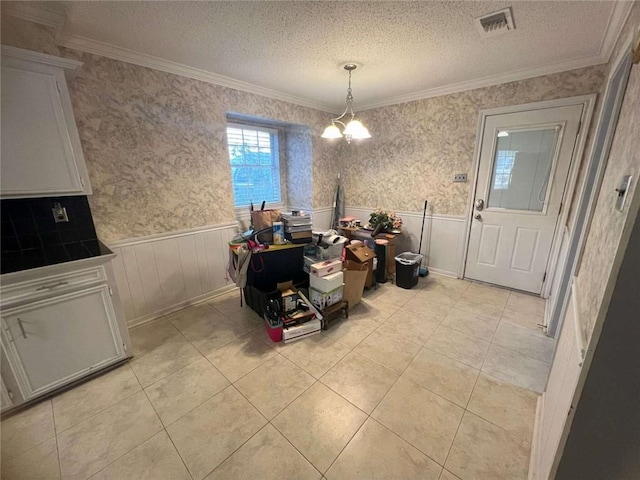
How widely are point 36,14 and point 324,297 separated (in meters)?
2.81

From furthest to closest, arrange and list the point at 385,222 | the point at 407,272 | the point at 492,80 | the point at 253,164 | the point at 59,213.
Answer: the point at 253,164, the point at 385,222, the point at 407,272, the point at 492,80, the point at 59,213

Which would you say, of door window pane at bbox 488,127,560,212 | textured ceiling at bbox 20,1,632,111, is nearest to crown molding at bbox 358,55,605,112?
textured ceiling at bbox 20,1,632,111

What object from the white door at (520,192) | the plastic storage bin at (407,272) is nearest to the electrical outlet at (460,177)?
the white door at (520,192)

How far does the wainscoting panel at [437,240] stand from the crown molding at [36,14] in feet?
12.4

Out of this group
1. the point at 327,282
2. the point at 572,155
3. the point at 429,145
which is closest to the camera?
the point at 327,282

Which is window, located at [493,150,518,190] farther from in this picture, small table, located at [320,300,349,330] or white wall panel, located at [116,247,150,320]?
white wall panel, located at [116,247,150,320]

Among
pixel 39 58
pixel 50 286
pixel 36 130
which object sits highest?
pixel 39 58

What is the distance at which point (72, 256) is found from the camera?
5.62 feet

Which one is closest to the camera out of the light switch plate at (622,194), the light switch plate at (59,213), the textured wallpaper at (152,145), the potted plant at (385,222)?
the light switch plate at (622,194)

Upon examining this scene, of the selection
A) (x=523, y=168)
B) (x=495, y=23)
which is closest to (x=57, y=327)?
(x=495, y=23)

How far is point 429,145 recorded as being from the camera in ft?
10.9

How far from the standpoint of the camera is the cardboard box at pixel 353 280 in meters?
2.61

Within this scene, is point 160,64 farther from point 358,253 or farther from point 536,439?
point 536,439

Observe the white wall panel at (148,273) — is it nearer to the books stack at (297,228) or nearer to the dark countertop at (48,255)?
the dark countertop at (48,255)
